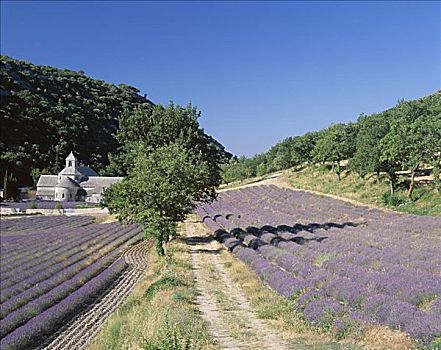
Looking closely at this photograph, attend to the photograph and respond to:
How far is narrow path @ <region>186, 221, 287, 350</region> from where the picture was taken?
363 inches

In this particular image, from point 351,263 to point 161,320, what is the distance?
7825mm

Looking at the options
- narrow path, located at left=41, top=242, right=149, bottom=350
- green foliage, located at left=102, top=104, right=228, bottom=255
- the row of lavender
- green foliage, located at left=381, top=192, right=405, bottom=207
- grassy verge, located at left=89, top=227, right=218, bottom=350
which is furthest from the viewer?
green foliage, located at left=381, top=192, right=405, bottom=207


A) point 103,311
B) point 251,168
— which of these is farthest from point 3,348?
point 251,168

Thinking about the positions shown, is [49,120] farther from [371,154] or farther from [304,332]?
[304,332]

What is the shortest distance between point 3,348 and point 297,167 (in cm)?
6861

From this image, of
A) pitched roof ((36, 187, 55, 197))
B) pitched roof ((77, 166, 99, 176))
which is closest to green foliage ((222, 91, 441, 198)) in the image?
pitched roof ((36, 187, 55, 197))

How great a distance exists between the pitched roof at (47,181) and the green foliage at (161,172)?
57148 mm

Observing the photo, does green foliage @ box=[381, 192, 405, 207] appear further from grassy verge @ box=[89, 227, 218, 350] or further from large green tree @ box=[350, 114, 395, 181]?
grassy verge @ box=[89, 227, 218, 350]

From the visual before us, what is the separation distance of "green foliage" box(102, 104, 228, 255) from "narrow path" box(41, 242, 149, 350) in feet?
8.31

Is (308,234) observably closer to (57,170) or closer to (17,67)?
(57,170)

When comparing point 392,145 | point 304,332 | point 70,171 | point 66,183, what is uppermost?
point 392,145

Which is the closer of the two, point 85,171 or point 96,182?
point 96,182

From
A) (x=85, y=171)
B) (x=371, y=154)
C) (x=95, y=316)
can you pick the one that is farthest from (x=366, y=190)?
(x=85, y=171)

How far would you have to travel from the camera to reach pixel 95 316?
48.0 ft
